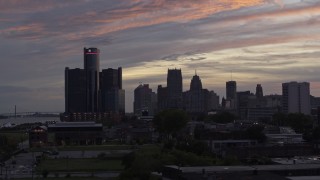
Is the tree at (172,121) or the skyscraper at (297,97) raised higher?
the skyscraper at (297,97)

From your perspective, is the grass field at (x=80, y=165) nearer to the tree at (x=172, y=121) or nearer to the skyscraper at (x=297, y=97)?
the tree at (x=172, y=121)

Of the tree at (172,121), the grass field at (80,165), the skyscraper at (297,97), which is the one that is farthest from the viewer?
the skyscraper at (297,97)

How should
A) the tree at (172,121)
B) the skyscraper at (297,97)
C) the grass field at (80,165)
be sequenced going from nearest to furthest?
the grass field at (80,165) < the tree at (172,121) < the skyscraper at (297,97)

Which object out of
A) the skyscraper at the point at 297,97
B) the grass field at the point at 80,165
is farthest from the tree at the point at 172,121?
the skyscraper at the point at 297,97

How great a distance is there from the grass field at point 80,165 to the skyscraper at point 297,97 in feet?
369

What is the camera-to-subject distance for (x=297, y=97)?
158 meters

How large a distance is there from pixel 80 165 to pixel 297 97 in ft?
392

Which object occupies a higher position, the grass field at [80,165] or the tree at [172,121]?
the tree at [172,121]

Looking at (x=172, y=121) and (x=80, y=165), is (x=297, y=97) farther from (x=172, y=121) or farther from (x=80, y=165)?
(x=80, y=165)

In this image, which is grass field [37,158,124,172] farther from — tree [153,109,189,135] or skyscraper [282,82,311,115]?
skyscraper [282,82,311,115]

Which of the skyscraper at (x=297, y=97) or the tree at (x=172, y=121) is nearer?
the tree at (x=172, y=121)

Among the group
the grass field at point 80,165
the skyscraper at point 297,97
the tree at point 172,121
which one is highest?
the skyscraper at point 297,97

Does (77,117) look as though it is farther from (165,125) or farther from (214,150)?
(214,150)

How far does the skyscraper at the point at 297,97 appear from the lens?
514ft
